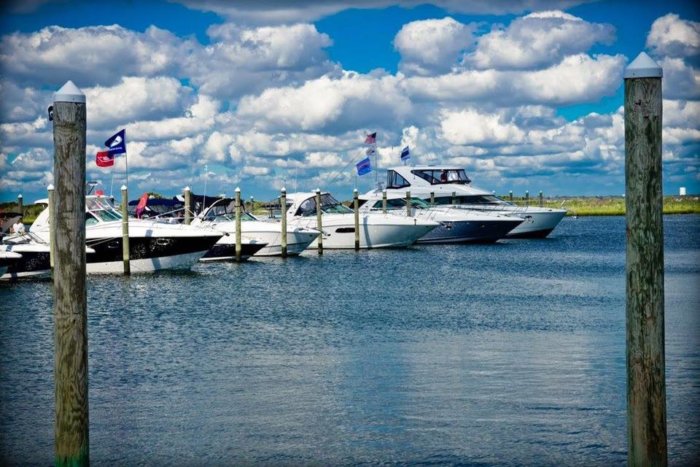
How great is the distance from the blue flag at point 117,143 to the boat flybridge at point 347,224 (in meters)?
13.6

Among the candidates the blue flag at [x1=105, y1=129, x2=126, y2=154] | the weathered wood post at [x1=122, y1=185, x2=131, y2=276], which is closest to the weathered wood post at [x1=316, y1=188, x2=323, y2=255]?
the blue flag at [x1=105, y1=129, x2=126, y2=154]

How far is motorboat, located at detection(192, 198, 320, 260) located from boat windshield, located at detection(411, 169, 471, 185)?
15.2 metres

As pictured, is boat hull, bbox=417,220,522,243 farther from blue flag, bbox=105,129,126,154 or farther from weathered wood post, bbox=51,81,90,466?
weathered wood post, bbox=51,81,90,466

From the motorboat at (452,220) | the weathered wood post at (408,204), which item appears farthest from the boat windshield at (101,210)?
the weathered wood post at (408,204)

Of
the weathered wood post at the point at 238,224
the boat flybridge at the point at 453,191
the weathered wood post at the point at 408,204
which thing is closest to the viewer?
the weathered wood post at the point at 238,224

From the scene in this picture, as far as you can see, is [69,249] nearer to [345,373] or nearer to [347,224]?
[345,373]

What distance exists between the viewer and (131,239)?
108 feet

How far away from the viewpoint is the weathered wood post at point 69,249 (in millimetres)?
8414

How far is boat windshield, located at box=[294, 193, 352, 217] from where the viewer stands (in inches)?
1874

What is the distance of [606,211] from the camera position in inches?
4793

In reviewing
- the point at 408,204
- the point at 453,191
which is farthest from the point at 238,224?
the point at 453,191

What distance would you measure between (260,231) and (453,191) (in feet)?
58.3

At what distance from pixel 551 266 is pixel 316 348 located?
23240mm

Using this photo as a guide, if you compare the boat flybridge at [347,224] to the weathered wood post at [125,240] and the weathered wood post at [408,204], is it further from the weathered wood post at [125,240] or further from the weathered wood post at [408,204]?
the weathered wood post at [125,240]
